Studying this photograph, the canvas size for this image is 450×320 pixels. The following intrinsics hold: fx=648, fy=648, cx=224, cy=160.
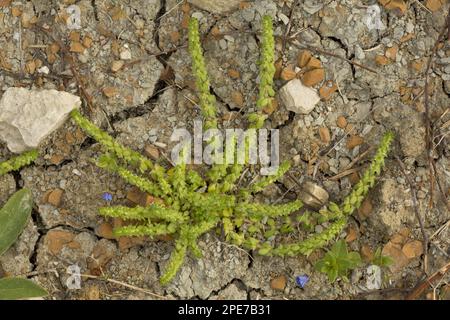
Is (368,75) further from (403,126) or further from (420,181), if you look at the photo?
(420,181)

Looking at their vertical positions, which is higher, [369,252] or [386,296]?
[369,252]

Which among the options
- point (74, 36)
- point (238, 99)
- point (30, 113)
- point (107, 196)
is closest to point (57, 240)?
point (107, 196)

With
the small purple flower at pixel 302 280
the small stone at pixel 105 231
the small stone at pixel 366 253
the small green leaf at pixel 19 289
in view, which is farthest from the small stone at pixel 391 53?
the small green leaf at pixel 19 289

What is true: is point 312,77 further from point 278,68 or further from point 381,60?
point 381,60

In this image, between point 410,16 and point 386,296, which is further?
point 410,16

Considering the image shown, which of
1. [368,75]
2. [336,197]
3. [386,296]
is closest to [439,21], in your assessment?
[368,75]

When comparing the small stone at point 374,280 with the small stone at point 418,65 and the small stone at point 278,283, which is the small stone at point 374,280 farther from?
the small stone at point 418,65

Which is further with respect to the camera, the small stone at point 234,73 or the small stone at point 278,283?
the small stone at point 234,73
